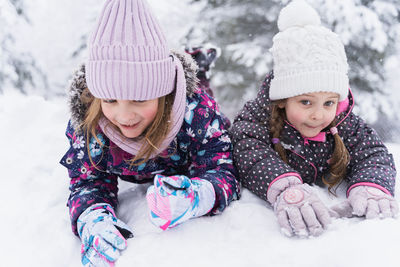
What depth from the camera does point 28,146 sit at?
A: 2.38 metres

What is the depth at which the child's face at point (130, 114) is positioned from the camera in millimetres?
1396

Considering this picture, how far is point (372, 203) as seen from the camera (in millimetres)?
1390

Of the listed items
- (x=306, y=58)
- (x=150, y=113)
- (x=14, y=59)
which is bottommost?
(x=14, y=59)

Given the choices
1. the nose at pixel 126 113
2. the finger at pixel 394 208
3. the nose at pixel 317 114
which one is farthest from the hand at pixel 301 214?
the nose at pixel 126 113

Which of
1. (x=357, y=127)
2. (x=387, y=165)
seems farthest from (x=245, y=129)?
(x=387, y=165)

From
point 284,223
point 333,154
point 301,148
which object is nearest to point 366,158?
point 333,154

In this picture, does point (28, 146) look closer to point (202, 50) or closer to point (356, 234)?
point (202, 50)

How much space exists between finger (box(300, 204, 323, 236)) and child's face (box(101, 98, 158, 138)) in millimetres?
750

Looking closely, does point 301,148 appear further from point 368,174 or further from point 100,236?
point 100,236

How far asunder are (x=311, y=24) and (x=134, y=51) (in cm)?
94

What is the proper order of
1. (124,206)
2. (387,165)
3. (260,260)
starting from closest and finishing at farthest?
(260,260), (387,165), (124,206)

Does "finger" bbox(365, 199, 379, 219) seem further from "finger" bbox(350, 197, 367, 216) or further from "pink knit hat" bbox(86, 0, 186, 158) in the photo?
"pink knit hat" bbox(86, 0, 186, 158)

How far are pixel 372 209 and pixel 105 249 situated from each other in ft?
3.50

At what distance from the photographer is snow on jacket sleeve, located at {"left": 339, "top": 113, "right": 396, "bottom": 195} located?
154 cm
